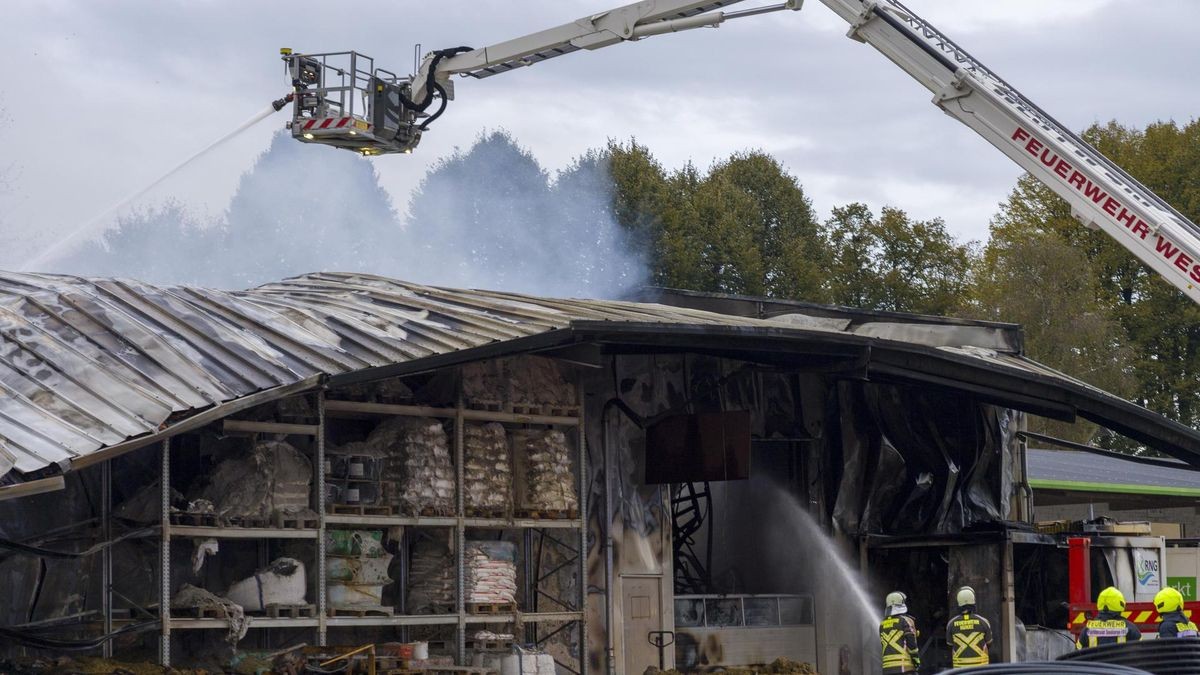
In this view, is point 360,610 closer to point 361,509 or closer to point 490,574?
point 361,509

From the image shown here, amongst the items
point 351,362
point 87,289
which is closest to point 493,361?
point 351,362

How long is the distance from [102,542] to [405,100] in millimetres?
9610

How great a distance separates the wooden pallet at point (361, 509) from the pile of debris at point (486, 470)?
1.19m

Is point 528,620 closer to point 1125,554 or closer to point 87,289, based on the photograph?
point 87,289

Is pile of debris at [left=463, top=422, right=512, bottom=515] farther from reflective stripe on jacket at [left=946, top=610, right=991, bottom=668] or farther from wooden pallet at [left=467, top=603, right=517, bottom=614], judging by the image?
reflective stripe on jacket at [left=946, top=610, right=991, bottom=668]

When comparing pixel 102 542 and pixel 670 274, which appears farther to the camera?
pixel 670 274

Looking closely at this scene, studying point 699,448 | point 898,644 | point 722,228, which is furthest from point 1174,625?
point 722,228

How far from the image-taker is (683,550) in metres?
27.2

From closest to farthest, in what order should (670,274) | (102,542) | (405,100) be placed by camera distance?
(102,542), (405,100), (670,274)

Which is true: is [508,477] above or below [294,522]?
above

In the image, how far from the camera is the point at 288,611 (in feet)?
56.3

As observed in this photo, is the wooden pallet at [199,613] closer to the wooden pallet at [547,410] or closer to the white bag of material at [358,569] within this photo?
the white bag of material at [358,569]

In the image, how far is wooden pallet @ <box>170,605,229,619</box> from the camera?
16.3 metres

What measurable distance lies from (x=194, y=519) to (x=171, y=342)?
6.52 feet
